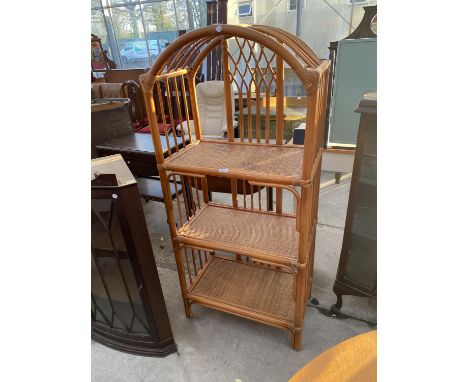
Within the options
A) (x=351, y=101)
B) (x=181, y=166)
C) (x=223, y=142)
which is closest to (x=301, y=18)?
(x=351, y=101)

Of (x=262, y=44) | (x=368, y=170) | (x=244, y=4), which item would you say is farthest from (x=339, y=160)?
(x=244, y=4)

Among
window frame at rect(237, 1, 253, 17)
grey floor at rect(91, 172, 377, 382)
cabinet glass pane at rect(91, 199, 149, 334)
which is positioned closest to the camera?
cabinet glass pane at rect(91, 199, 149, 334)

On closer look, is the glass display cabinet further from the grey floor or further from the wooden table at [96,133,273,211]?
the wooden table at [96,133,273,211]

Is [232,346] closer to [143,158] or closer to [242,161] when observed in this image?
[242,161]

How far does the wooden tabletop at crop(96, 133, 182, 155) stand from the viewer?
7.15 ft

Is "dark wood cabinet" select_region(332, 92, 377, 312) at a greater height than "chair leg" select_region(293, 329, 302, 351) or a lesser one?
greater

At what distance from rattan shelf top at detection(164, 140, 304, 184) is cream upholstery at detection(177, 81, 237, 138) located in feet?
5.59

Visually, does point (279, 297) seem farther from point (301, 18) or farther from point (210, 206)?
point (301, 18)

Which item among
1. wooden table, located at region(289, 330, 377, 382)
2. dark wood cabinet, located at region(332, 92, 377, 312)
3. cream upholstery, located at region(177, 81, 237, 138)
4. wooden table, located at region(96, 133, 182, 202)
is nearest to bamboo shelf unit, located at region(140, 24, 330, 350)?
dark wood cabinet, located at region(332, 92, 377, 312)

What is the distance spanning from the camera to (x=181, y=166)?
124 centimetres

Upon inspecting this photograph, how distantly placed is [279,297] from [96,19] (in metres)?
6.37
